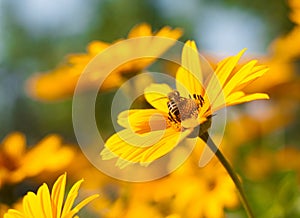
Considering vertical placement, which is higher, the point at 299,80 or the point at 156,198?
the point at 299,80

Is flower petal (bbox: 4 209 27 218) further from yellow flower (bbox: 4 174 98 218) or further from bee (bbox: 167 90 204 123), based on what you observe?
bee (bbox: 167 90 204 123)

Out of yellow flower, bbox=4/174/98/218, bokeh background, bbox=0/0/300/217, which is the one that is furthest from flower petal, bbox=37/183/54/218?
bokeh background, bbox=0/0/300/217

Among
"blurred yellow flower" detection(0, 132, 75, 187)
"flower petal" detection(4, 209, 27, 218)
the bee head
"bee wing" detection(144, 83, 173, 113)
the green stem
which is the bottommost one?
the green stem

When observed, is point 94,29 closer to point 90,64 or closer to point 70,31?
point 70,31

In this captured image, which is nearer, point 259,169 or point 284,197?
point 284,197

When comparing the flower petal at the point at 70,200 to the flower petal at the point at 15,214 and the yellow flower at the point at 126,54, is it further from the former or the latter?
the yellow flower at the point at 126,54

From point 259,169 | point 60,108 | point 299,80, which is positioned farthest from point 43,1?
point 259,169

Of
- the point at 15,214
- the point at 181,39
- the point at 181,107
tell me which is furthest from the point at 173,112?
the point at 181,39

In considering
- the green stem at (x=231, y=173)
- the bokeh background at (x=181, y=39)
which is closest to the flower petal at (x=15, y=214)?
the green stem at (x=231, y=173)
